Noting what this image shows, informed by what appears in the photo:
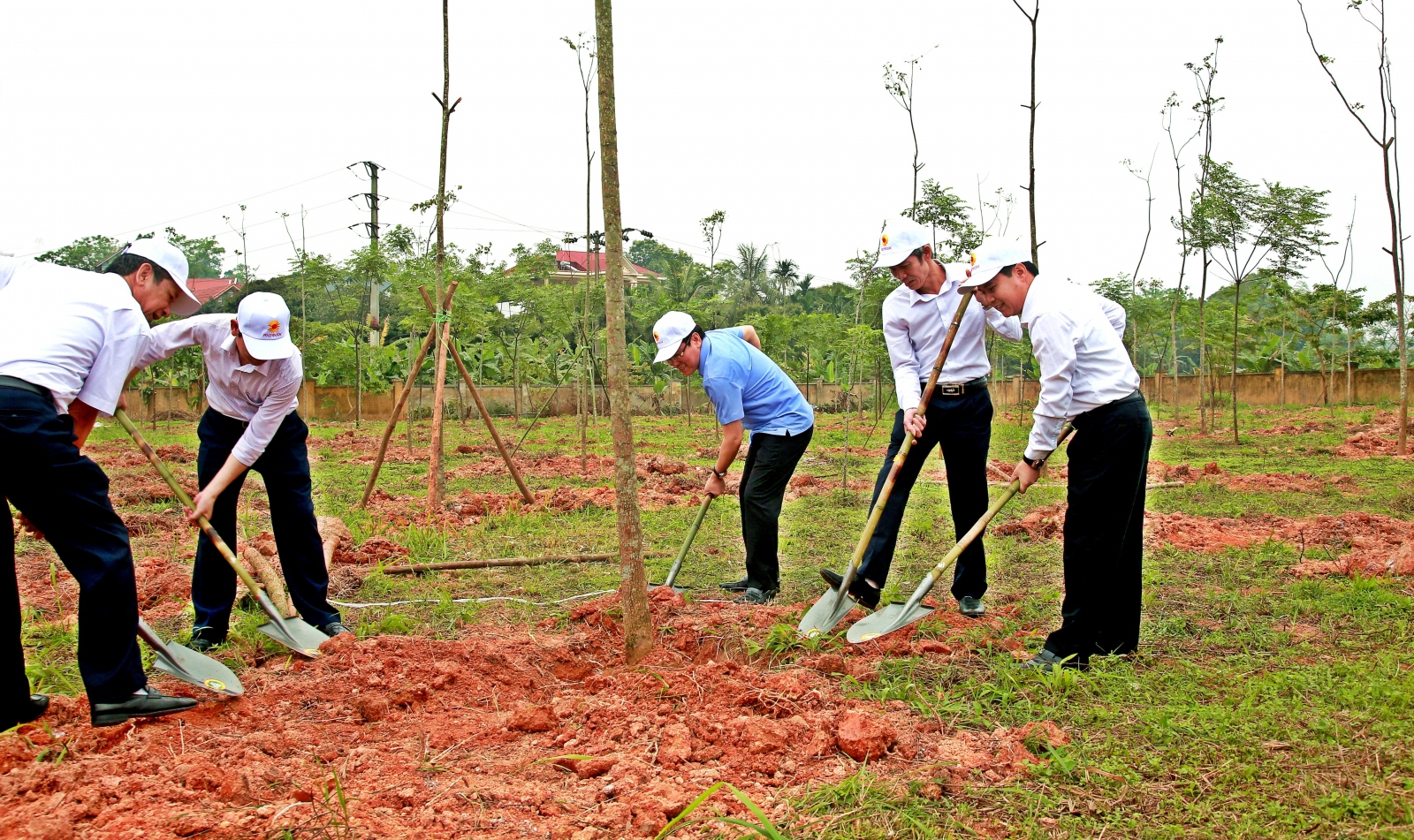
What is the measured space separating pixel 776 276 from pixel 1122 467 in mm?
44830

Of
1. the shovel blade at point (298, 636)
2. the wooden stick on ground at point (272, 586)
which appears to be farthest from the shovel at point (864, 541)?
the wooden stick on ground at point (272, 586)

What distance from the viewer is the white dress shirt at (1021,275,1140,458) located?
3582 mm

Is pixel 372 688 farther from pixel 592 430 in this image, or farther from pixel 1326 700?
pixel 592 430

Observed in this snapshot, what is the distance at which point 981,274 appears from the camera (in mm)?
3760

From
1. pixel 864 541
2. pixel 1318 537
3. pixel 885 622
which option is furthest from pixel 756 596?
pixel 1318 537

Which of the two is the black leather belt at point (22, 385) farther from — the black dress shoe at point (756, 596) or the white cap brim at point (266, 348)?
the black dress shoe at point (756, 596)

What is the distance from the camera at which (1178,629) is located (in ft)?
13.4

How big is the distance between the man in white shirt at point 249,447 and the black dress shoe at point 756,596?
6.59 ft

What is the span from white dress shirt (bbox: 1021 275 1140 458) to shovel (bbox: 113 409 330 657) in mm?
3174

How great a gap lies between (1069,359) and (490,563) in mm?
3705

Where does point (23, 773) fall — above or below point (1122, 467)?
below

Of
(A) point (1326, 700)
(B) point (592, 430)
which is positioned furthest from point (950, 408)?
(B) point (592, 430)

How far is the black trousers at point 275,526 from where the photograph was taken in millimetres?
4121

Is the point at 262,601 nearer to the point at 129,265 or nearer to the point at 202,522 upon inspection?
the point at 202,522
